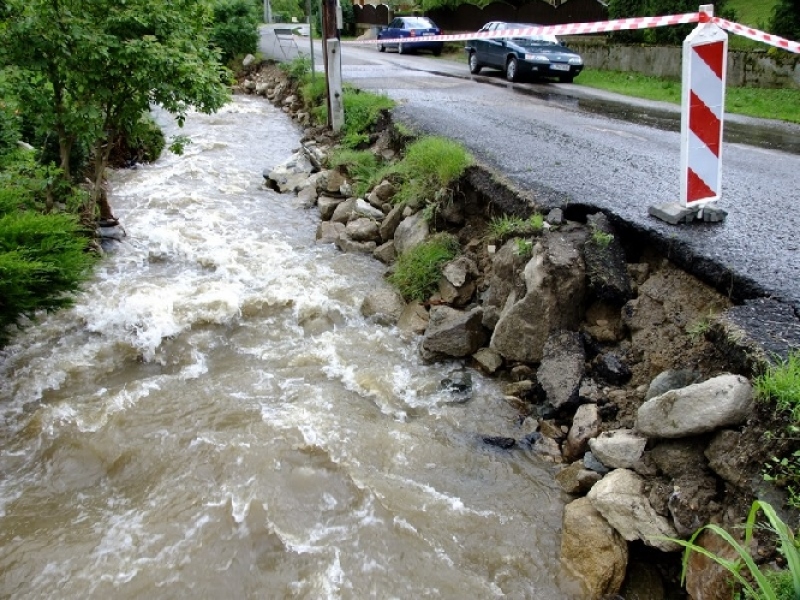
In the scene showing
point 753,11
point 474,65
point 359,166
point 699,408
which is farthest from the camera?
point 753,11

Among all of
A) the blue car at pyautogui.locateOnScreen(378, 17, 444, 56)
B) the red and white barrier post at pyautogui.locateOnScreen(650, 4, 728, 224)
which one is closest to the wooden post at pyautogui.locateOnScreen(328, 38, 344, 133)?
the red and white barrier post at pyautogui.locateOnScreen(650, 4, 728, 224)

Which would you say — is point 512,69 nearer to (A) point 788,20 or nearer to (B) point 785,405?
(A) point 788,20

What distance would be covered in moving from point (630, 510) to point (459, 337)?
2.38 metres

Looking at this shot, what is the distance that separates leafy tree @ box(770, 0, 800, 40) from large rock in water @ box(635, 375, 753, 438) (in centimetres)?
1632

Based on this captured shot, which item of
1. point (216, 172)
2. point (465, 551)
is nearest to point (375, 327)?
point (465, 551)

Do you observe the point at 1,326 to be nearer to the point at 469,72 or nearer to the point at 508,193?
the point at 508,193

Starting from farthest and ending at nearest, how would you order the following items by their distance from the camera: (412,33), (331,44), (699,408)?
(412,33), (331,44), (699,408)

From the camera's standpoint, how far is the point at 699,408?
3.40 meters

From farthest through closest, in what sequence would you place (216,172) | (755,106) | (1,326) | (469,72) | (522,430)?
(469,72) < (755,106) < (216,172) < (1,326) < (522,430)

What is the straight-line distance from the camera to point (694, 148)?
15.6ft

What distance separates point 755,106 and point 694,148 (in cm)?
1081

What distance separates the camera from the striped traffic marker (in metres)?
4.45

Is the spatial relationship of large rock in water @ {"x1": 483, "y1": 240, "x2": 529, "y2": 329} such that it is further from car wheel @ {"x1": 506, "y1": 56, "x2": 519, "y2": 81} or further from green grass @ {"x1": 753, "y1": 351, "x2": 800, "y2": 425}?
car wheel @ {"x1": 506, "y1": 56, "x2": 519, "y2": 81}

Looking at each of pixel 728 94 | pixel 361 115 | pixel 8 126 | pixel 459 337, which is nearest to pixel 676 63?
pixel 728 94
